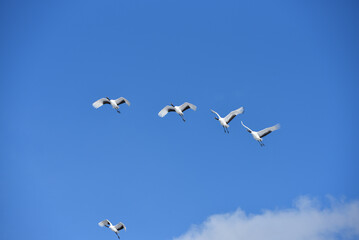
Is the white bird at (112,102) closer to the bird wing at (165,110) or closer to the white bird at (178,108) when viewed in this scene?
the bird wing at (165,110)

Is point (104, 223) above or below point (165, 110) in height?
below

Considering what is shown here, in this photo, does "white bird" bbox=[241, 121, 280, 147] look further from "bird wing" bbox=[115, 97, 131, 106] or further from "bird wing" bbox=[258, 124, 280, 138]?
"bird wing" bbox=[115, 97, 131, 106]

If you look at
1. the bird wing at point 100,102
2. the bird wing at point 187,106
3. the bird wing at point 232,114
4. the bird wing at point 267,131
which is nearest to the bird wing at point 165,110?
the bird wing at point 187,106

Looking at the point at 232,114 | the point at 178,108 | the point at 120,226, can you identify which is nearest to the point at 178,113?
the point at 178,108

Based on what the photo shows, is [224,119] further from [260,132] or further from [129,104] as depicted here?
[129,104]

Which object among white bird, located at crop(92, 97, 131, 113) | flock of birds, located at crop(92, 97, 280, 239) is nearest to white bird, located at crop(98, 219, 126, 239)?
flock of birds, located at crop(92, 97, 280, 239)

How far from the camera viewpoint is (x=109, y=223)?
63.7 metres

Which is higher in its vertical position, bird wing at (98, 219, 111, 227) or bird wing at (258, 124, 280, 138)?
bird wing at (98, 219, 111, 227)

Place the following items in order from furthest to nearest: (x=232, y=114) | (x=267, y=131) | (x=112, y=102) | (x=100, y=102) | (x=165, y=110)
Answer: (x=100, y=102) < (x=112, y=102) < (x=165, y=110) < (x=232, y=114) < (x=267, y=131)

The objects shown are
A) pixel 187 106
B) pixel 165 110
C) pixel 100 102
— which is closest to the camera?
pixel 187 106

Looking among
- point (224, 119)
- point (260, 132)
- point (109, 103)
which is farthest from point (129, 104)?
point (260, 132)

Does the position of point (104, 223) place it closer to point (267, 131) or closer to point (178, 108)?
point (178, 108)

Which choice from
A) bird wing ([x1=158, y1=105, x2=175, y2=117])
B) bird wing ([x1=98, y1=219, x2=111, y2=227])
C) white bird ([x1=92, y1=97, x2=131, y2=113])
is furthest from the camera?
white bird ([x1=92, y1=97, x2=131, y2=113])

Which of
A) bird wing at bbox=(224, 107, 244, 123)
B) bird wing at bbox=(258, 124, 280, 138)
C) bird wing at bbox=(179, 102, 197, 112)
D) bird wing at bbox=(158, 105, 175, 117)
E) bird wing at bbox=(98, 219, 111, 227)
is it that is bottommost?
bird wing at bbox=(258, 124, 280, 138)
